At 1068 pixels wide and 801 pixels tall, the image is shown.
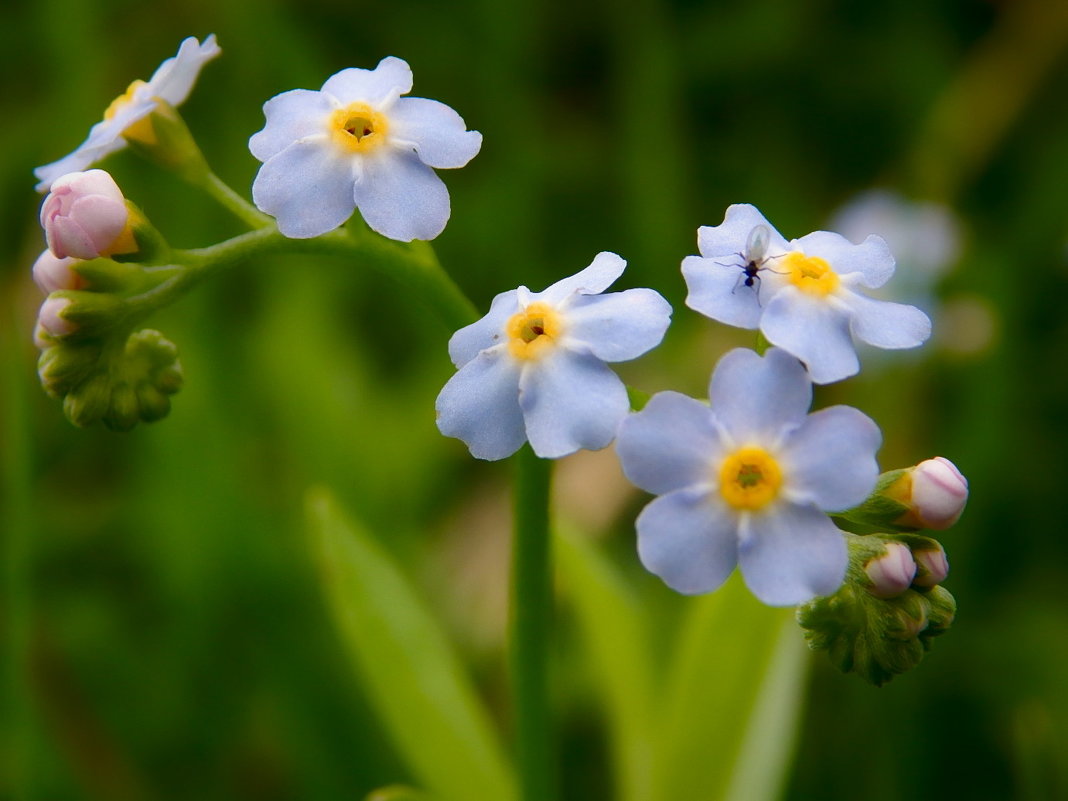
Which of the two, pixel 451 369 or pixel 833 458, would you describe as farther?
pixel 451 369

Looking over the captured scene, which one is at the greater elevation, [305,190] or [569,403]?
[305,190]

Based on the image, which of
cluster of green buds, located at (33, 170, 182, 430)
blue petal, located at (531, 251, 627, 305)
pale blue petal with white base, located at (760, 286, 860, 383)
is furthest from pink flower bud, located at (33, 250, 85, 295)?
pale blue petal with white base, located at (760, 286, 860, 383)

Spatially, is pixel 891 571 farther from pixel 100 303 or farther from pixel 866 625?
pixel 100 303

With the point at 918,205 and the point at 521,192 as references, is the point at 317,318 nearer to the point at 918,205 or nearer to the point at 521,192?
the point at 521,192

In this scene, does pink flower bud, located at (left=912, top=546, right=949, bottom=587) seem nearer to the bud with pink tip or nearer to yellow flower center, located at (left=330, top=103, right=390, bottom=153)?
the bud with pink tip

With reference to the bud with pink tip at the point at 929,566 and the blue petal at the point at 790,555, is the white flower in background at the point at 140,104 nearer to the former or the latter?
the blue petal at the point at 790,555

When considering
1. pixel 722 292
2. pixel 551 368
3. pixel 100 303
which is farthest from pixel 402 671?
pixel 722 292
